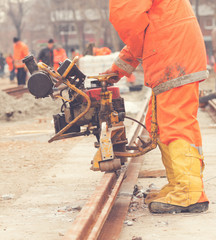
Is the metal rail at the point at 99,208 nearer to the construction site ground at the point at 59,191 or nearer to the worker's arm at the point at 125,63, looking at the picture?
the construction site ground at the point at 59,191

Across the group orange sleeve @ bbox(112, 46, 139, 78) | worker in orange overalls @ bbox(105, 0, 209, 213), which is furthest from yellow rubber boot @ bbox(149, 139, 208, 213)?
orange sleeve @ bbox(112, 46, 139, 78)

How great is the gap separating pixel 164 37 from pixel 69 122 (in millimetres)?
1226

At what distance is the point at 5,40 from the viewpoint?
8125cm

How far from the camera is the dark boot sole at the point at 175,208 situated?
379cm

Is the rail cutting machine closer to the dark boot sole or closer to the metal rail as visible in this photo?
the metal rail

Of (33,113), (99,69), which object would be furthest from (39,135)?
(99,69)

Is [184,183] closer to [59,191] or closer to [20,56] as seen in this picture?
[59,191]

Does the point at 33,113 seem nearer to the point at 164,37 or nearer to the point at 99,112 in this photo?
the point at 99,112

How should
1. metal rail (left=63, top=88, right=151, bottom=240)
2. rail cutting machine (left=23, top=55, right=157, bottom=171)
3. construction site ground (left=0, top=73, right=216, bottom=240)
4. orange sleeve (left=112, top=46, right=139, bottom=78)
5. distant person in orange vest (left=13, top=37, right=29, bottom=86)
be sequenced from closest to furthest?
metal rail (left=63, top=88, right=151, bottom=240) < construction site ground (left=0, top=73, right=216, bottom=240) < rail cutting machine (left=23, top=55, right=157, bottom=171) < orange sleeve (left=112, top=46, right=139, bottom=78) < distant person in orange vest (left=13, top=37, right=29, bottom=86)

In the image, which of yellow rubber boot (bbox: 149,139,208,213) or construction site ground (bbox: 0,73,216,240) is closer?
construction site ground (bbox: 0,73,216,240)

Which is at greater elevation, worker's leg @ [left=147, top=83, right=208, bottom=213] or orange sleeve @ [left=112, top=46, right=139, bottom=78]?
orange sleeve @ [left=112, top=46, right=139, bottom=78]

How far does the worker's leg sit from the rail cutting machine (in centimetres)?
28

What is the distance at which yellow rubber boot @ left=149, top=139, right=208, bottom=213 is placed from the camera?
3697 millimetres

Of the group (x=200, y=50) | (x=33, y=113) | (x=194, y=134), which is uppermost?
(x=200, y=50)
